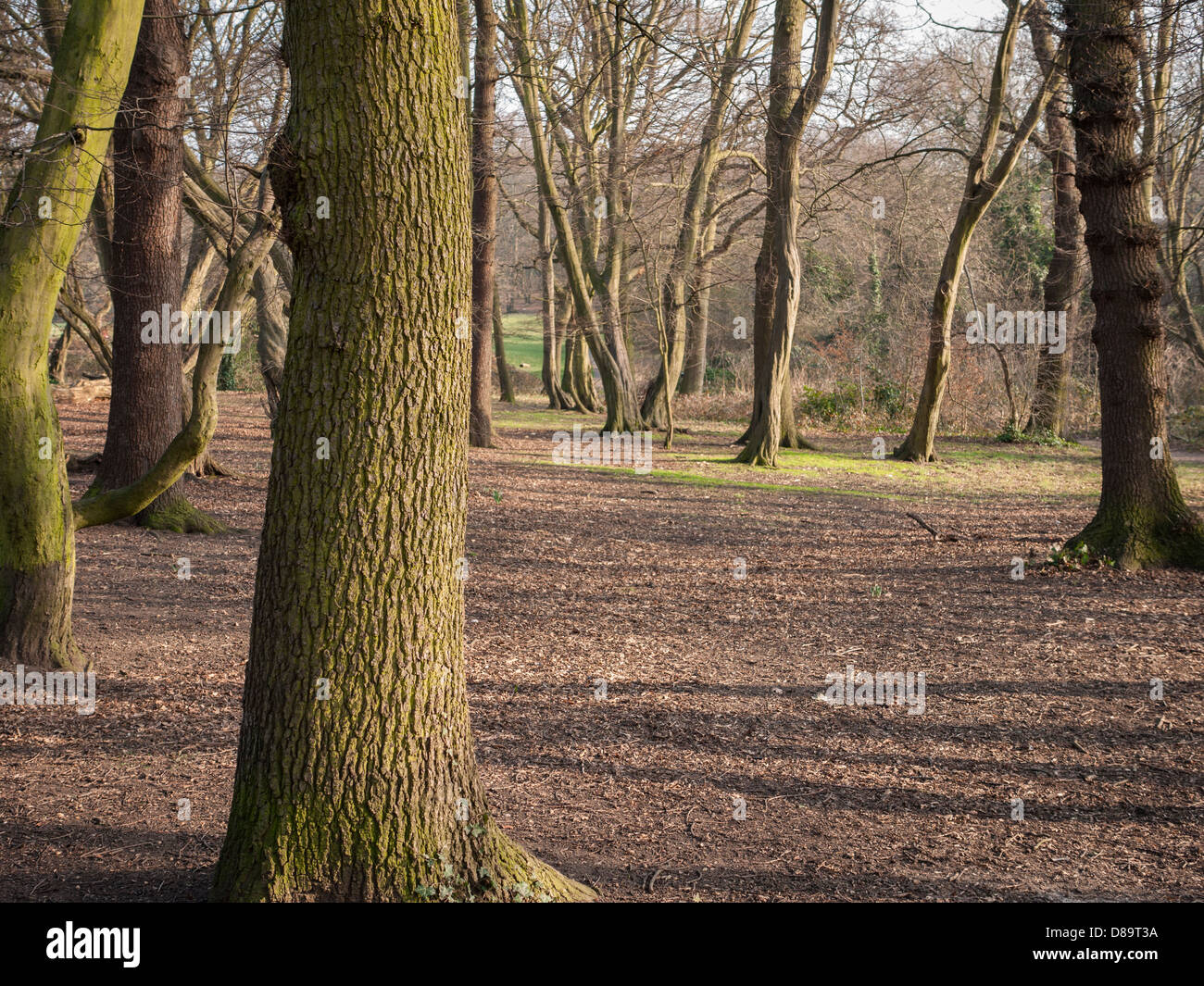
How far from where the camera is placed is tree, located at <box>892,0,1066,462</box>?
619 inches

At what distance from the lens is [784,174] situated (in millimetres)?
16781

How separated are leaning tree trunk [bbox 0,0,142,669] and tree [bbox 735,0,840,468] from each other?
39.3ft

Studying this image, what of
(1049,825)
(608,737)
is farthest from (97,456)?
(1049,825)

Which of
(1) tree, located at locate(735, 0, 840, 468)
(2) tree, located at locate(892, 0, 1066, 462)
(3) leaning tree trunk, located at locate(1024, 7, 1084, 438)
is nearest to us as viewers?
(2) tree, located at locate(892, 0, 1066, 462)

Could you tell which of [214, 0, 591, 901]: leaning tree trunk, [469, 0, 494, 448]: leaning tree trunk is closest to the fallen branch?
[469, 0, 494, 448]: leaning tree trunk

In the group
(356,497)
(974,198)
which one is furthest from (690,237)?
(356,497)

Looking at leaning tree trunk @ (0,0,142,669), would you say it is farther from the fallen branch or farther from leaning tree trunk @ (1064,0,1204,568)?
the fallen branch

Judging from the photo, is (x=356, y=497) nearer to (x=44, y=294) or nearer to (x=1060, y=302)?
(x=44, y=294)

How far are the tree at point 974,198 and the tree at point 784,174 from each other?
2.72 m

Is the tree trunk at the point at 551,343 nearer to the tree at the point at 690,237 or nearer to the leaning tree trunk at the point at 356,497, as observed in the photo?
the tree at the point at 690,237

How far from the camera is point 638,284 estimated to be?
104 ft

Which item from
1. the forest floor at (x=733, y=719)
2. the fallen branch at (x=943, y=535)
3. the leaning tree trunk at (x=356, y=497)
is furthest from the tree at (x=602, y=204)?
the leaning tree trunk at (x=356, y=497)

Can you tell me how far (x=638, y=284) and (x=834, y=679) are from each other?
2626 centimetres

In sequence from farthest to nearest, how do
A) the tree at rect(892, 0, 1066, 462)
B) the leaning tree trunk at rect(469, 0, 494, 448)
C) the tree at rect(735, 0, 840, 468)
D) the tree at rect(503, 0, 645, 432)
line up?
1. the tree at rect(503, 0, 645, 432)
2. the leaning tree trunk at rect(469, 0, 494, 448)
3. the tree at rect(735, 0, 840, 468)
4. the tree at rect(892, 0, 1066, 462)
